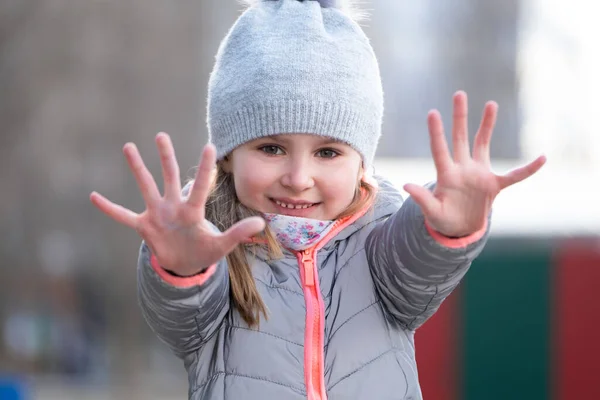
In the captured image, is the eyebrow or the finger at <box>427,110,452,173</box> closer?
the finger at <box>427,110,452,173</box>

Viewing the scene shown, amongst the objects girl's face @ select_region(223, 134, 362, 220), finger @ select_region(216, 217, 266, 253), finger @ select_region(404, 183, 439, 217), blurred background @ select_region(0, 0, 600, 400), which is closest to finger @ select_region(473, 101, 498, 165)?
finger @ select_region(404, 183, 439, 217)

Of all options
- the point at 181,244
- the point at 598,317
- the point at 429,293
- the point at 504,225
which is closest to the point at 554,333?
the point at 598,317

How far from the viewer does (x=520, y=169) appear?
6.97ft

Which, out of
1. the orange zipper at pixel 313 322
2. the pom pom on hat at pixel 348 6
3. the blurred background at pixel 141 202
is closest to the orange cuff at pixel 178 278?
the orange zipper at pixel 313 322

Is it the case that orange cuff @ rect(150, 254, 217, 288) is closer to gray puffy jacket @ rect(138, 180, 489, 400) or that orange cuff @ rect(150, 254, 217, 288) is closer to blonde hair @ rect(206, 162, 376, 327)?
gray puffy jacket @ rect(138, 180, 489, 400)

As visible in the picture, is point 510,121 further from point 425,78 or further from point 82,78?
point 82,78

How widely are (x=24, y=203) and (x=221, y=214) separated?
10928 mm

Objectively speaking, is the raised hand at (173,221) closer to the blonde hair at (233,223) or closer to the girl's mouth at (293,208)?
the blonde hair at (233,223)

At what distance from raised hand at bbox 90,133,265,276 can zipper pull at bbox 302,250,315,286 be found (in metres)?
0.34

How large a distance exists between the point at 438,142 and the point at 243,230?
47 centimetres

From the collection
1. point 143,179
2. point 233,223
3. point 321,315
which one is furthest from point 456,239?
point 143,179

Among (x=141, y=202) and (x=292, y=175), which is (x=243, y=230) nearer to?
(x=292, y=175)

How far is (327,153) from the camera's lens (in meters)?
2.52

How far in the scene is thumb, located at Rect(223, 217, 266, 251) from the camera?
6.65ft
